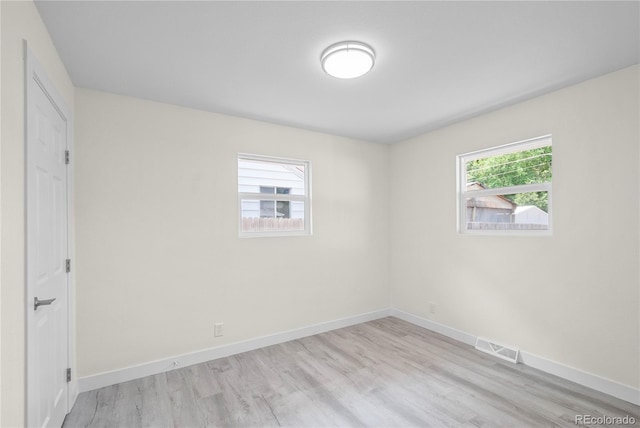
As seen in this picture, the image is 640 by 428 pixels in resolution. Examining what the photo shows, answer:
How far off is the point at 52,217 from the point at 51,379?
100 centimetres

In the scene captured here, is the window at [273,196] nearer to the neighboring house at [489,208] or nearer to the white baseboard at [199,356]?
the white baseboard at [199,356]

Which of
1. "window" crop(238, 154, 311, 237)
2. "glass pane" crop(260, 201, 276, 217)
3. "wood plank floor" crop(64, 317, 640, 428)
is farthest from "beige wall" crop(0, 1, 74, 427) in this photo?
"glass pane" crop(260, 201, 276, 217)

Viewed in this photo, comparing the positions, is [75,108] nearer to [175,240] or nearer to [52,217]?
[52,217]

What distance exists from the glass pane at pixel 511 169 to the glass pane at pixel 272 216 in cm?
207

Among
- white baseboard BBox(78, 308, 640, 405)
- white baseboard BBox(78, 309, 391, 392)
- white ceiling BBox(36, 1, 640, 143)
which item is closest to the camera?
white ceiling BBox(36, 1, 640, 143)

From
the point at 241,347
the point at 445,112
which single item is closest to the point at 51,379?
the point at 241,347

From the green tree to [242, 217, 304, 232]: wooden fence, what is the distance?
6.96 ft

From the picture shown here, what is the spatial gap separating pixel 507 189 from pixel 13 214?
373cm

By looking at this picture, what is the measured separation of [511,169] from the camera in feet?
10.00

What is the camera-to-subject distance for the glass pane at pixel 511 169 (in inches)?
110

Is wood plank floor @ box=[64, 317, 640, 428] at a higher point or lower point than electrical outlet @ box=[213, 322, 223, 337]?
lower

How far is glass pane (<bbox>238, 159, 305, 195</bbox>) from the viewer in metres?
3.31

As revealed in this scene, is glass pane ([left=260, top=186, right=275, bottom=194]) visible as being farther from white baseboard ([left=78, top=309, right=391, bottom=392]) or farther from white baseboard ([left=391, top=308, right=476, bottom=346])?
white baseboard ([left=391, top=308, right=476, bottom=346])

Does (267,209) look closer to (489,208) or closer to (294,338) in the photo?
(294,338)
